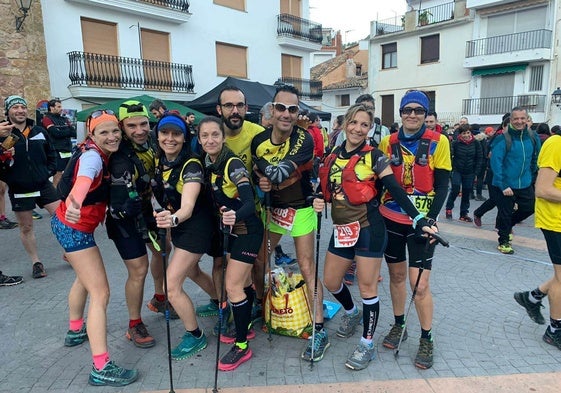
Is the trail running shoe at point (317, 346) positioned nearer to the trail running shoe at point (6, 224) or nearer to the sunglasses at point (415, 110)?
the sunglasses at point (415, 110)

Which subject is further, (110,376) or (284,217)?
(284,217)

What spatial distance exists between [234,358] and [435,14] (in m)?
29.9

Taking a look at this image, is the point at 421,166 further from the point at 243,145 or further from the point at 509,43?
the point at 509,43

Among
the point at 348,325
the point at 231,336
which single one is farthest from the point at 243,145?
the point at 348,325

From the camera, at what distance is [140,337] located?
3.47 metres

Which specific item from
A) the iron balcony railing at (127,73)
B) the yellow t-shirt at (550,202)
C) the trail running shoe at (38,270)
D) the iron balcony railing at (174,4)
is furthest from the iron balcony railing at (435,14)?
the trail running shoe at (38,270)

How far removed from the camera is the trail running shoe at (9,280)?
4.74 m

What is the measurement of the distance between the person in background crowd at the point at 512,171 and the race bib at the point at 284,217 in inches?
163

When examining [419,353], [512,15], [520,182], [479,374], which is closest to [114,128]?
[419,353]

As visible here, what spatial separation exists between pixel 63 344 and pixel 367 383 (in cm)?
263

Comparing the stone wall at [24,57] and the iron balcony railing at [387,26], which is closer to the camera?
the stone wall at [24,57]

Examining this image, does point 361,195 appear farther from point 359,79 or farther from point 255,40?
point 359,79

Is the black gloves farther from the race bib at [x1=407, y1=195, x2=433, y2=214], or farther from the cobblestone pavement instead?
the race bib at [x1=407, y1=195, x2=433, y2=214]

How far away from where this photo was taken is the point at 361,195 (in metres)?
2.94
